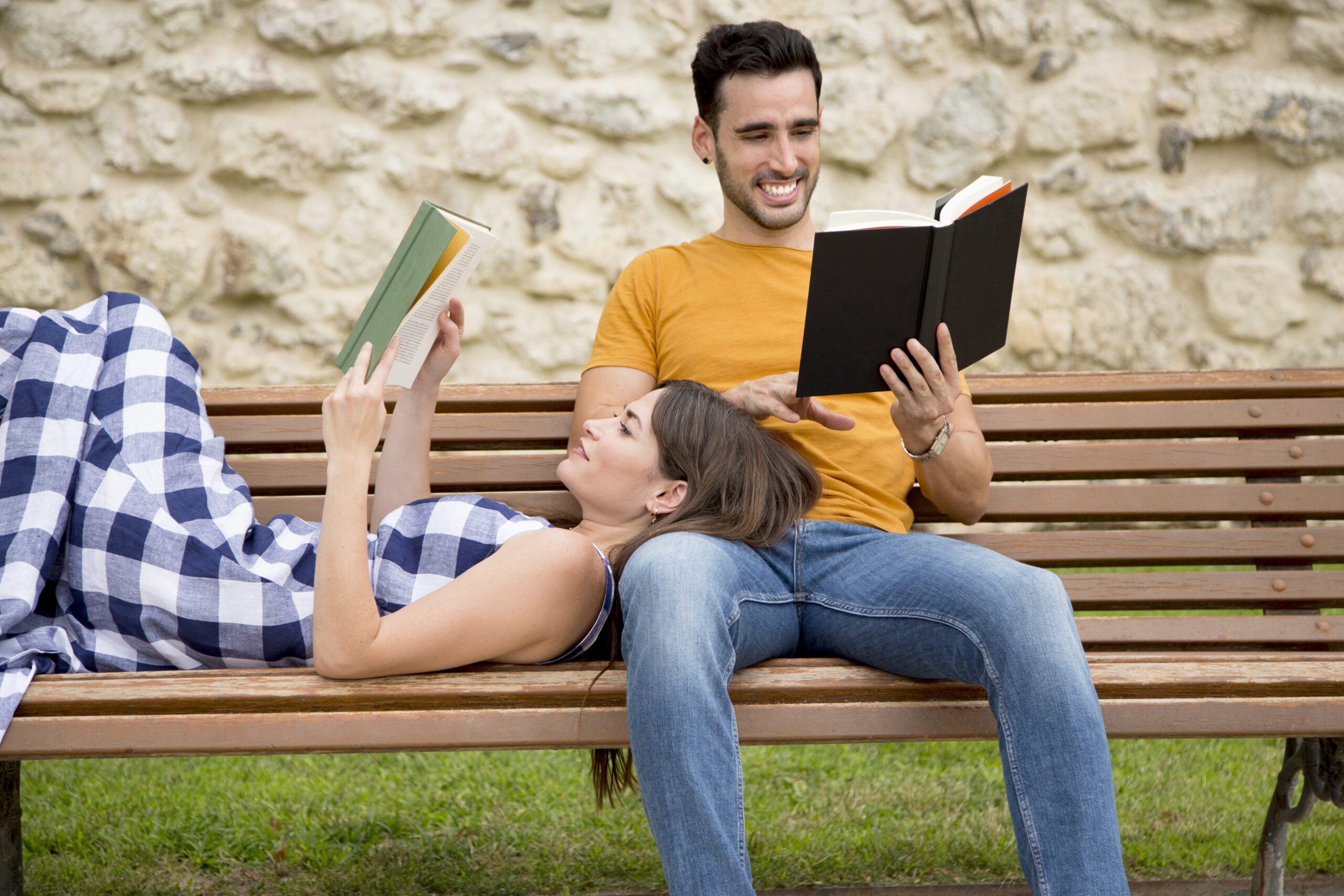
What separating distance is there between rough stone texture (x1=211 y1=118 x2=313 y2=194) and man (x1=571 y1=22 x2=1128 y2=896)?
5.26 feet

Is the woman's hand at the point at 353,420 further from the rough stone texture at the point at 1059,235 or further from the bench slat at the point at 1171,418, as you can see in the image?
the rough stone texture at the point at 1059,235

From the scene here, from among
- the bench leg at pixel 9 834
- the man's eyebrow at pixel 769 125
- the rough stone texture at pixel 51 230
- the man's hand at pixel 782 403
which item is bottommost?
the bench leg at pixel 9 834

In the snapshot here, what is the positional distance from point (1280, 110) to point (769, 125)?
7.50 ft

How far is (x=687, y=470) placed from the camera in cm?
218

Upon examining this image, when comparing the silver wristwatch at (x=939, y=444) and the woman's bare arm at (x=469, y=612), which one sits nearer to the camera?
the woman's bare arm at (x=469, y=612)

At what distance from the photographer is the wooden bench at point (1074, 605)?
1745 millimetres

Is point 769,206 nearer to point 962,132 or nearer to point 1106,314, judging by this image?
point 962,132

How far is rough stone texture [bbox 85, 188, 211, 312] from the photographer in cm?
383

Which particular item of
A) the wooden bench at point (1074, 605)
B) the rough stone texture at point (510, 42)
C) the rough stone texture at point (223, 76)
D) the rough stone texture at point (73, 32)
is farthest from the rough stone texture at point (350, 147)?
the wooden bench at point (1074, 605)

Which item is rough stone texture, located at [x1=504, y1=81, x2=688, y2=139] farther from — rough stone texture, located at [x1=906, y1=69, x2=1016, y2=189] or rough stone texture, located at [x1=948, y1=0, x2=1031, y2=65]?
rough stone texture, located at [x1=948, y1=0, x2=1031, y2=65]

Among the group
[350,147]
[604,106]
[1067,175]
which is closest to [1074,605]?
[1067,175]

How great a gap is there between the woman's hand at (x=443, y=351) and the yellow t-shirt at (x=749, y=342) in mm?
337

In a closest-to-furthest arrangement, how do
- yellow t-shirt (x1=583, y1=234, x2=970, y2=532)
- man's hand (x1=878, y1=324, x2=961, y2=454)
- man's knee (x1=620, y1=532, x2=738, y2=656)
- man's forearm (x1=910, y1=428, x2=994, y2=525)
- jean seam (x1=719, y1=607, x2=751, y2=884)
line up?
1. jean seam (x1=719, y1=607, x2=751, y2=884)
2. man's knee (x1=620, y1=532, x2=738, y2=656)
3. man's hand (x1=878, y1=324, x2=961, y2=454)
4. man's forearm (x1=910, y1=428, x2=994, y2=525)
5. yellow t-shirt (x1=583, y1=234, x2=970, y2=532)

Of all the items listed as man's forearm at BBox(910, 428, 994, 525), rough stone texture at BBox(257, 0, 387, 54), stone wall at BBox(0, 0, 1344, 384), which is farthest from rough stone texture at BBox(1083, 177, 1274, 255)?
rough stone texture at BBox(257, 0, 387, 54)
